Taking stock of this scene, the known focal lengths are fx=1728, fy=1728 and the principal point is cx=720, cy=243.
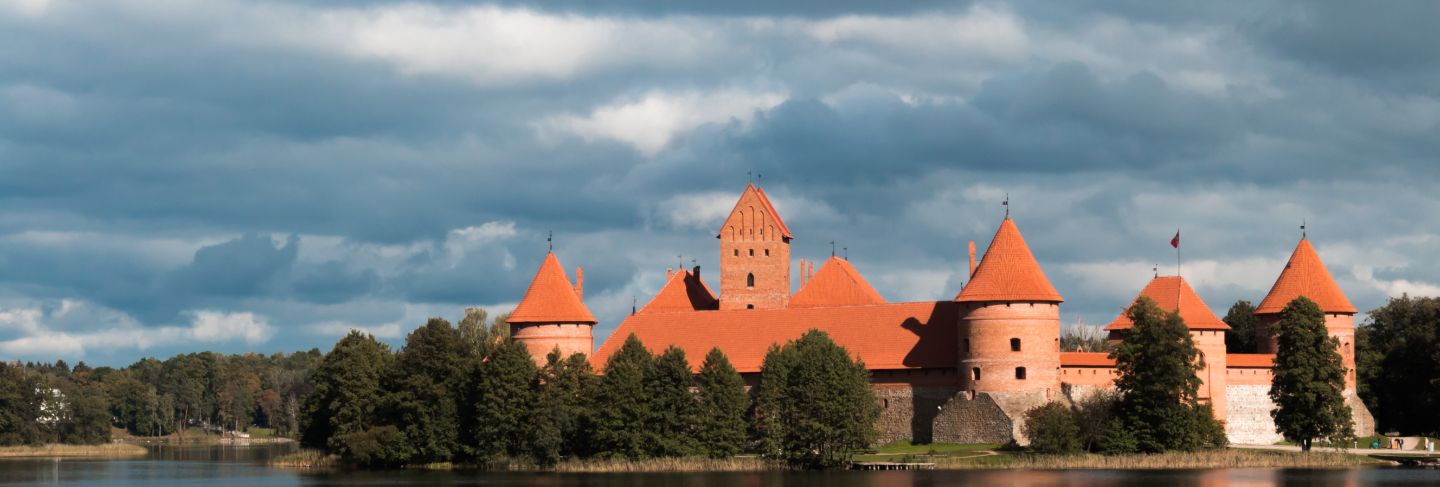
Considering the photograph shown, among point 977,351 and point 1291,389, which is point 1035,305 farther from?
point 1291,389

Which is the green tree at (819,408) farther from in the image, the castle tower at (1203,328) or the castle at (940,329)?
the castle tower at (1203,328)

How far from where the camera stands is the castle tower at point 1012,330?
2117 inches

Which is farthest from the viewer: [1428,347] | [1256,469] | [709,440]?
[1428,347]

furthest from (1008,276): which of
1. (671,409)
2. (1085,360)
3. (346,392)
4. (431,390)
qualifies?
(346,392)

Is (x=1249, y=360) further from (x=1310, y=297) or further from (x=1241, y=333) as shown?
(x=1241, y=333)

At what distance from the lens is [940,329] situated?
57.9 m

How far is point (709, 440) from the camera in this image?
50875mm

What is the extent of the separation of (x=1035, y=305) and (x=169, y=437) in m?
81.6

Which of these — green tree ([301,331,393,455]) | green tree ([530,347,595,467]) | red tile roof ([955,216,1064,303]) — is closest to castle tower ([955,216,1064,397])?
red tile roof ([955,216,1064,303])

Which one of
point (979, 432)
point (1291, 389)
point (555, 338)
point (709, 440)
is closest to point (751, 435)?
point (709, 440)

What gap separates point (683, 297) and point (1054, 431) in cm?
2216

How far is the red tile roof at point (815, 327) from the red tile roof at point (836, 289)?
12.2ft

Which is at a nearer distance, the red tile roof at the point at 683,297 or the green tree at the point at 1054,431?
the green tree at the point at 1054,431

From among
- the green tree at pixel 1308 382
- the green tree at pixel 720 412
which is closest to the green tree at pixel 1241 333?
the green tree at pixel 1308 382
